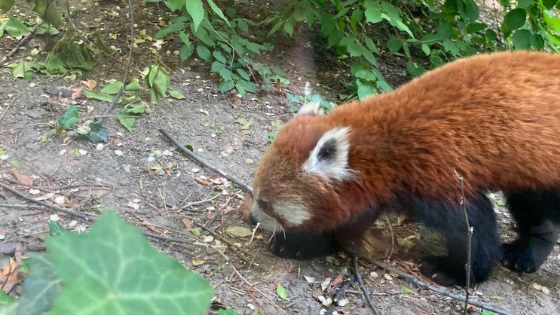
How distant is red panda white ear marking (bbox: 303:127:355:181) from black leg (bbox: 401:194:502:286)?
0.41 metres

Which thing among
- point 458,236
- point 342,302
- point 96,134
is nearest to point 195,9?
point 96,134

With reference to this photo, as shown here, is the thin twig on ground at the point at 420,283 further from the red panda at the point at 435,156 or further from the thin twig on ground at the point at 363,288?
the red panda at the point at 435,156

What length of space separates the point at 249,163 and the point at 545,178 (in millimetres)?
1944

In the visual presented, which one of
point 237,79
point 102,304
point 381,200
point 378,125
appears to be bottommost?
point 237,79

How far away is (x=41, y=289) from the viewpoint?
1506 millimetres

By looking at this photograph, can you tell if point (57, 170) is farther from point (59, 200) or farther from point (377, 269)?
point (377, 269)

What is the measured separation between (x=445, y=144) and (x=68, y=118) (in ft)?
8.07

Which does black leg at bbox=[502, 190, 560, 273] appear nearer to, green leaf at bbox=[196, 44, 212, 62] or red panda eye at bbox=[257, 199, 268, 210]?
red panda eye at bbox=[257, 199, 268, 210]

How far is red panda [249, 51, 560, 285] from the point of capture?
271cm

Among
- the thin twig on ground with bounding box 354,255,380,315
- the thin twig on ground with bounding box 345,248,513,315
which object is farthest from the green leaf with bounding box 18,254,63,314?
the thin twig on ground with bounding box 345,248,513,315

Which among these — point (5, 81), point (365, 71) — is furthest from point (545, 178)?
point (5, 81)

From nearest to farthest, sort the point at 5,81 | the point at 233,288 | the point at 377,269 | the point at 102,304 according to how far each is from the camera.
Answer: the point at 102,304 < the point at 233,288 < the point at 377,269 < the point at 5,81

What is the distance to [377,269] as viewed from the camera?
10.4ft

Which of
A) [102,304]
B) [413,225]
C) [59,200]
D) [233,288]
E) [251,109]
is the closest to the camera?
[102,304]
